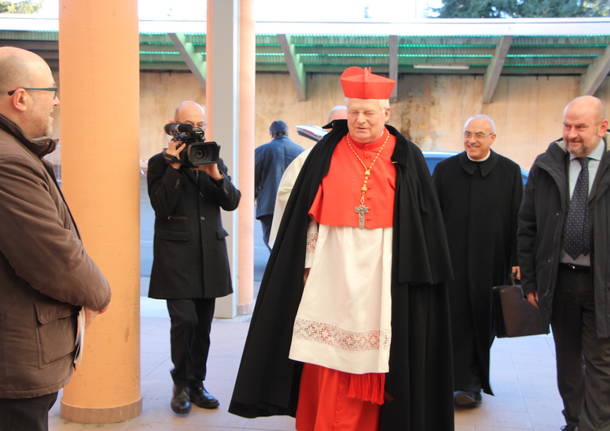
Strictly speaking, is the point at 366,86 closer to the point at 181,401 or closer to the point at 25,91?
the point at 25,91

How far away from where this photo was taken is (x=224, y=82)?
7043 mm

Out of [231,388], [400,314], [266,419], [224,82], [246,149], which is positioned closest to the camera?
[400,314]

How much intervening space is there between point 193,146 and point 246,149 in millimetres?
3234

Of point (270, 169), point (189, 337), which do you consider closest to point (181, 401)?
point (189, 337)

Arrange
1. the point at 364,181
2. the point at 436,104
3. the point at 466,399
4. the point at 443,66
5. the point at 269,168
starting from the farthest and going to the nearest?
the point at 436,104 < the point at 443,66 < the point at 269,168 < the point at 466,399 < the point at 364,181

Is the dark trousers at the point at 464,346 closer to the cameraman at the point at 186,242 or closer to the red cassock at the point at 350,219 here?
the red cassock at the point at 350,219

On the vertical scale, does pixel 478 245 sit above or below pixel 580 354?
above

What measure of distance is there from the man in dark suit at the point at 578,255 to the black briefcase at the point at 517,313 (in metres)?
0.20

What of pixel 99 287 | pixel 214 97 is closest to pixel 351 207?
pixel 99 287

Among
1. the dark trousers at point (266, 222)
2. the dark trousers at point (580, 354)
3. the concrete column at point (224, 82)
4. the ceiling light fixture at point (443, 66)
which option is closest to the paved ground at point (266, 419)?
the dark trousers at point (580, 354)

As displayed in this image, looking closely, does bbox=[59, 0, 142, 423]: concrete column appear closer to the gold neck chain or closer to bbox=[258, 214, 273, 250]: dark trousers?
the gold neck chain

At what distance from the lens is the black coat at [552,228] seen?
12.5 ft

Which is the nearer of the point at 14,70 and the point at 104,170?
the point at 14,70

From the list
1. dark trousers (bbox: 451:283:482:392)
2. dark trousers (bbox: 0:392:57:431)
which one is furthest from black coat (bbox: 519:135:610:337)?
dark trousers (bbox: 0:392:57:431)
